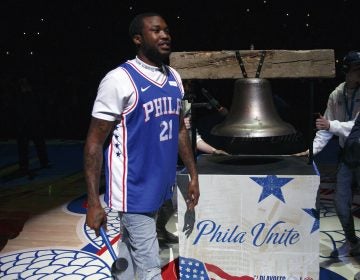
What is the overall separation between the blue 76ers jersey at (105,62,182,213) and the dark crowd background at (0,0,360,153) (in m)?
7.88

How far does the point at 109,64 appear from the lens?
11.5 meters

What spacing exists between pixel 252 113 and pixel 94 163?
0.98 m

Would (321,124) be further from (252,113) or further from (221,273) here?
(221,273)

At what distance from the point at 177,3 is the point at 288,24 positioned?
2.72 meters

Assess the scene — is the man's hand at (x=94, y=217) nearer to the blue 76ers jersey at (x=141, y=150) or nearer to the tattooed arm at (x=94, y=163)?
the tattooed arm at (x=94, y=163)

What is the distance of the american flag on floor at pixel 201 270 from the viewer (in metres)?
2.77

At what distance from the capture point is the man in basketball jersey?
6.63 ft

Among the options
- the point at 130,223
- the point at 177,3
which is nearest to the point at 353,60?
the point at 130,223

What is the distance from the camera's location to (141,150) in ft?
6.87

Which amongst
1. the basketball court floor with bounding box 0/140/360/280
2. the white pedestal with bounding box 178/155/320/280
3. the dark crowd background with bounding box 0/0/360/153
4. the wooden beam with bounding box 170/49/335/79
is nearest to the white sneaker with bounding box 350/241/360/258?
the basketball court floor with bounding box 0/140/360/280

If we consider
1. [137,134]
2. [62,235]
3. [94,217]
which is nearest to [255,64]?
[137,134]

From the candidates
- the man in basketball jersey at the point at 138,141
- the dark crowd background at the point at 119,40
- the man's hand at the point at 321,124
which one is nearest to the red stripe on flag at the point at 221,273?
the man in basketball jersey at the point at 138,141

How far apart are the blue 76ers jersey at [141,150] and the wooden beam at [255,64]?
814 millimetres

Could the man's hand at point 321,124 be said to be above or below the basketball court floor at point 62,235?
above
